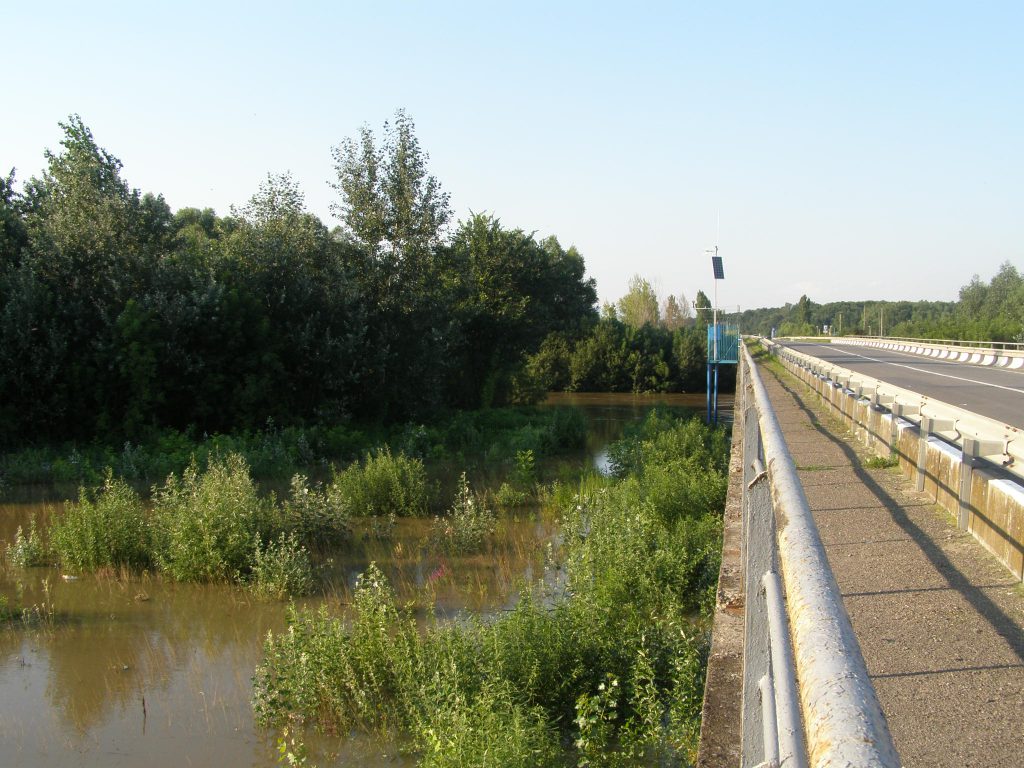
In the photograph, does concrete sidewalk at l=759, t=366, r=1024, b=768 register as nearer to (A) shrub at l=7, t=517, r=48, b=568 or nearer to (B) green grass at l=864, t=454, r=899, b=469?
(B) green grass at l=864, t=454, r=899, b=469

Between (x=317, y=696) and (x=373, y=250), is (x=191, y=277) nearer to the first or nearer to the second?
(x=373, y=250)

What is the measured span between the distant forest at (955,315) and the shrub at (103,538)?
37882mm

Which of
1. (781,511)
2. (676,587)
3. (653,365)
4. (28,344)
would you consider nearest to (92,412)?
(28,344)

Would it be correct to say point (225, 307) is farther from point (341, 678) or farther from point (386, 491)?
point (341, 678)

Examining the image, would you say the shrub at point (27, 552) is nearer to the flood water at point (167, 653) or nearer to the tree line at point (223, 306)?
the flood water at point (167, 653)

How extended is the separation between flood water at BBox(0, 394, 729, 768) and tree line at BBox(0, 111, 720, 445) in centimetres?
730

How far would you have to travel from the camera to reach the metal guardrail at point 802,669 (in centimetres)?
99

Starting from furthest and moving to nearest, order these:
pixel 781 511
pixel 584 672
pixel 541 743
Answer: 1. pixel 584 672
2. pixel 541 743
3. pixel 781 511

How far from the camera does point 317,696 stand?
603 cm

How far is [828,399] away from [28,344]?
1653cm

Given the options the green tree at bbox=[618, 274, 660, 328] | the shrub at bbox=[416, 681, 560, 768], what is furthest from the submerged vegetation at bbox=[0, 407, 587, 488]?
the green tree at bbox=[618, 274, 660, 328]

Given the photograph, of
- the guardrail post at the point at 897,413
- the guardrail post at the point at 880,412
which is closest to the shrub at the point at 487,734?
the guardrail post at the point at 897,413

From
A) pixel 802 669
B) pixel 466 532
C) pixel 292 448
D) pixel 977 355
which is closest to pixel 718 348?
pixel 977 355

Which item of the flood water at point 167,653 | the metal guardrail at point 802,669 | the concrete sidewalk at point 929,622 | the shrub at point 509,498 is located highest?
the metal guardrail at point 802,669
